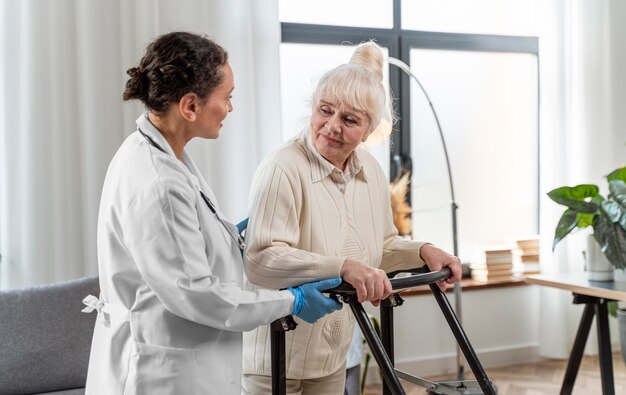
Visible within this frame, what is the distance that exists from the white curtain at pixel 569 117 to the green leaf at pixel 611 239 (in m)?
1.12

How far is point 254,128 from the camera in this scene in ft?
11.9

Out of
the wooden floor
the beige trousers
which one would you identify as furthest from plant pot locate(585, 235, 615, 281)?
the beige trousers

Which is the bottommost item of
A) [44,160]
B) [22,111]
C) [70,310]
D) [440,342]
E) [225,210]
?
[440,342]

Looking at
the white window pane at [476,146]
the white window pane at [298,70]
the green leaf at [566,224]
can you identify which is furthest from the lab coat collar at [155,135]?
the white window pane at [476,146]

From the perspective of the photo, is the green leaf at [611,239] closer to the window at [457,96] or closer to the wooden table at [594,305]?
the wooden table at [594,305]

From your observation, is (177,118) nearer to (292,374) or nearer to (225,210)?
(292,374)

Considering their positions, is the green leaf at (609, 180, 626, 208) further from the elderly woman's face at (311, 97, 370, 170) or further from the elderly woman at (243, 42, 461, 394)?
the elderly woman's face at (311, 97, 370, 170)

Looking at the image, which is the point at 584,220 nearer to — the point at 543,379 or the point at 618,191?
the point at 618,191

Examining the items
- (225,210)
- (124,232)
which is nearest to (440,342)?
(225,210)

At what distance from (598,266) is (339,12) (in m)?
1.95

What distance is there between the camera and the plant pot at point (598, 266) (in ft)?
11.0

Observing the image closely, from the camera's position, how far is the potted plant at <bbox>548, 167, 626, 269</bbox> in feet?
10.7

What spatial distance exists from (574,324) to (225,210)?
2.35m

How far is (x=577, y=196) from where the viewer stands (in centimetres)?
338
